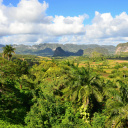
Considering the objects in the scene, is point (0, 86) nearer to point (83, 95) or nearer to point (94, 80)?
point (83, 95)

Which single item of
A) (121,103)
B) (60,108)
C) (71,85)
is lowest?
(60,108)

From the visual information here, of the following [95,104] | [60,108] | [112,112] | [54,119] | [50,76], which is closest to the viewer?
[112,112]

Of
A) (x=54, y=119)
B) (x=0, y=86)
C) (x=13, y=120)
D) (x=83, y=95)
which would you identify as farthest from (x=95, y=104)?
(x=0, y=86)

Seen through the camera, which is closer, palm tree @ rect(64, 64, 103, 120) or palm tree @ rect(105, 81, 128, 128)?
palm tree @ rect(105, 81, 128, 128)

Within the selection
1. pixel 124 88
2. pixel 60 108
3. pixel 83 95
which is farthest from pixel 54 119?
pixel 124 88

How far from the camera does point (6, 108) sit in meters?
15.8

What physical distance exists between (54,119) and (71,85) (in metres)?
4.56

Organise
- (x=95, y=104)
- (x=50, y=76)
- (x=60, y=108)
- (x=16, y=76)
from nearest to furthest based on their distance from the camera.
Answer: (x=60, y=108)
(x=95, y=104)
(x=16, y=76)
(x=50, y=76)

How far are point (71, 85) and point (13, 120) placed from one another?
806cm

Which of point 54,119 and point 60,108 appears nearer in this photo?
point 54,119

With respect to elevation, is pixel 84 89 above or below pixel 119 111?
above

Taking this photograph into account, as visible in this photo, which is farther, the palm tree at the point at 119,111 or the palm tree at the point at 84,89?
the palm tree at the point at 84,89

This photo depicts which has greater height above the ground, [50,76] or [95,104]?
[50,76]

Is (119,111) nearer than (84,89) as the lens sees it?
Yes
